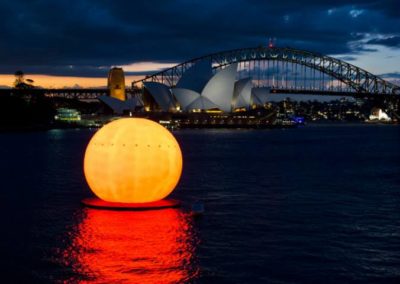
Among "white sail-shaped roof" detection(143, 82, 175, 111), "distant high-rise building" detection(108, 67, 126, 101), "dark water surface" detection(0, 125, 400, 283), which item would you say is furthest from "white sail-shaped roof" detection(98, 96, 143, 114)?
"dark water surface" detection(0, 125, 400, 283)

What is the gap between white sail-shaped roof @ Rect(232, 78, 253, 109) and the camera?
110375 millimetres

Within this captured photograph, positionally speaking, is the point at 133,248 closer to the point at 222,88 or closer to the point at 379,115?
the point at 222,88

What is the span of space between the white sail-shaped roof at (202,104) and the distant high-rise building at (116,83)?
107 feet

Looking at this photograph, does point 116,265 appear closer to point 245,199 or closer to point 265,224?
point 265,224

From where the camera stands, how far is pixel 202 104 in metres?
108

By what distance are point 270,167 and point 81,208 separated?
51.8 feet

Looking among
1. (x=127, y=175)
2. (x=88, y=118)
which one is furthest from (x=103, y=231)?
(x=88, y=118)

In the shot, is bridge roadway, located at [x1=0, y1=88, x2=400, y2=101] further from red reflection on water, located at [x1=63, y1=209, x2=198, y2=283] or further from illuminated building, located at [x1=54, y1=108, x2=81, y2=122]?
red reflection on water, located at [x1=63, y1=209, x2=198, y2=283]

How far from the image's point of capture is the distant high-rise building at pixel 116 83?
13875 centimetres

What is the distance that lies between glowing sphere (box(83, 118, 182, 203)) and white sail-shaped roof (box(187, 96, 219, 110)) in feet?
304

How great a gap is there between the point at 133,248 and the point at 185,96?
96942 millimetres

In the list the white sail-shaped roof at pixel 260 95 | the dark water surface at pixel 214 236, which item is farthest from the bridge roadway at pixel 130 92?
the dark water surface at pixel 214 236

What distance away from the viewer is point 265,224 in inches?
545

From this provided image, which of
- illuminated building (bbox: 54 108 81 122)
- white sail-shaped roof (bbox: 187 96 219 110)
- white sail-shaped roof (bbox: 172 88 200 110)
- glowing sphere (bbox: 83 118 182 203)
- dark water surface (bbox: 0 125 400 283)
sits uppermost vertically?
white sail-shaped roof (bbox: 172 88 200 110)
